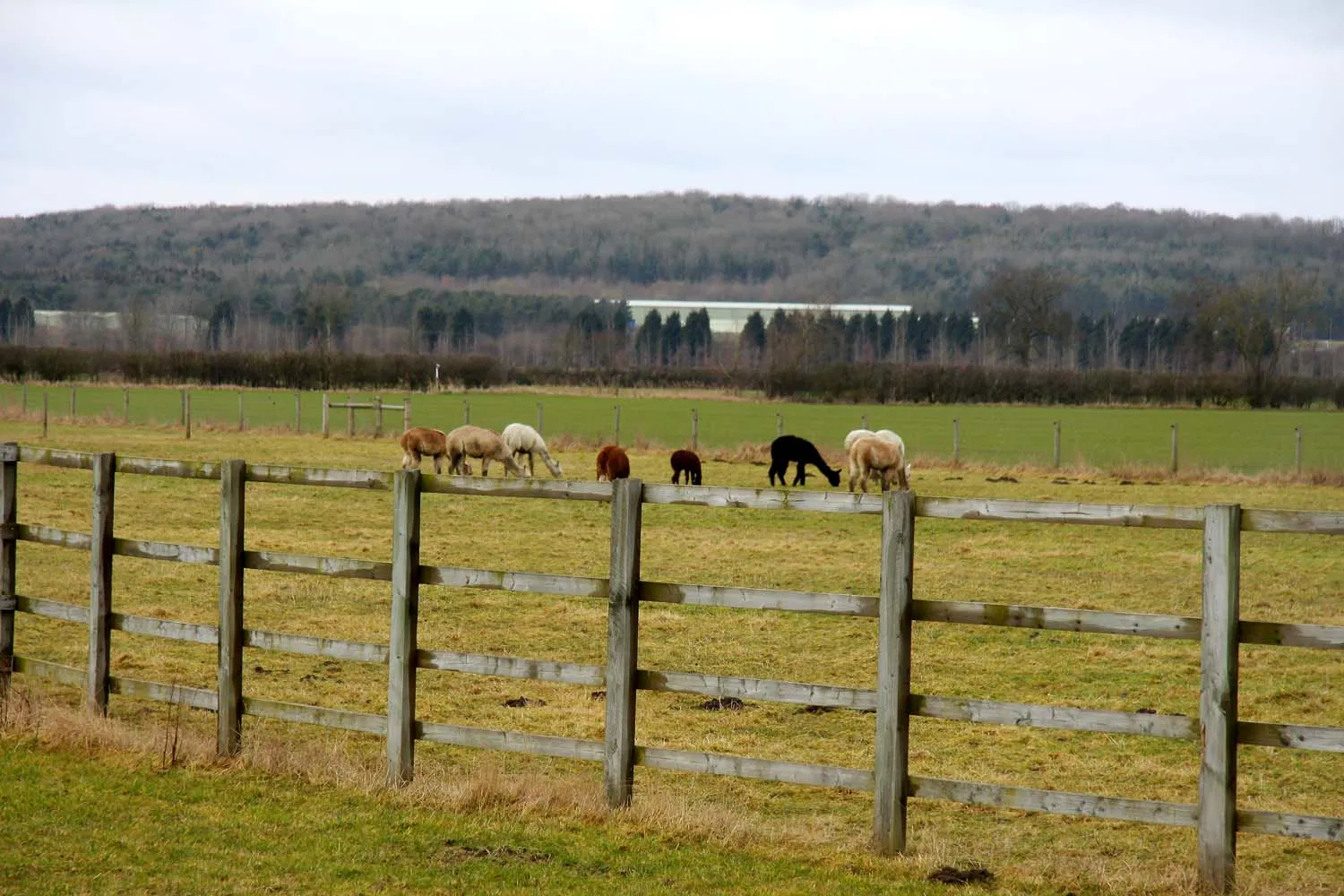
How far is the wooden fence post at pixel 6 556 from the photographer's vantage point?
847 centimetres

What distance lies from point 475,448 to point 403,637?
24709mm

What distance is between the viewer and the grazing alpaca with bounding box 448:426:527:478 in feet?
103

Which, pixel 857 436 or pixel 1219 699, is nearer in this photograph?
pixel 1219 699

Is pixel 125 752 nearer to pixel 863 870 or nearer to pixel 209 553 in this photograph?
pixel 209 553

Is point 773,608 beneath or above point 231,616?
above

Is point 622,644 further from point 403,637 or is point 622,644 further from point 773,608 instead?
point 403,637

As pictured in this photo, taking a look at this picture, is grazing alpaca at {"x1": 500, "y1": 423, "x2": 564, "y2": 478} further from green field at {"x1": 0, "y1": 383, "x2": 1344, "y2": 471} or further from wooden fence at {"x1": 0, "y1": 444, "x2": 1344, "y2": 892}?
wooden fence at {"x1": 0, "y1": 444, "x2": 1344, "y2": 892}

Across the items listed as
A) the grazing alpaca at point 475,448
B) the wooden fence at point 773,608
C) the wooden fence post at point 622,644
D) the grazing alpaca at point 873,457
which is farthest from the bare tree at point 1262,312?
the wooden fence post at point 622,644


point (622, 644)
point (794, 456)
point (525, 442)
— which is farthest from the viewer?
point (525, 442)

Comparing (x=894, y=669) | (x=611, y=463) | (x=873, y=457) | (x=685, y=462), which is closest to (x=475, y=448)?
(x=611, y=463)

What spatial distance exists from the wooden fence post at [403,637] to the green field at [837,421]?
31773mm

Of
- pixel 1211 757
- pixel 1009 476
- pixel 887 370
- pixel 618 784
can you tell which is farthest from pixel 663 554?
pixel 887 370

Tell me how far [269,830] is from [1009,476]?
1169 inches

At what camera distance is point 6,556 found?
856cm
